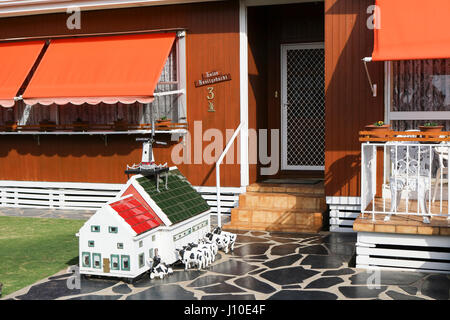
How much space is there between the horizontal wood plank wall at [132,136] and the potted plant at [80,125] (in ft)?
0.82

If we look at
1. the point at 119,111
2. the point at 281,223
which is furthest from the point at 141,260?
the point at 119,111

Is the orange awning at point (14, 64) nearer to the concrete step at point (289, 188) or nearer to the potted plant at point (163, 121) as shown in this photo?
the potted plant at point (163, 121)

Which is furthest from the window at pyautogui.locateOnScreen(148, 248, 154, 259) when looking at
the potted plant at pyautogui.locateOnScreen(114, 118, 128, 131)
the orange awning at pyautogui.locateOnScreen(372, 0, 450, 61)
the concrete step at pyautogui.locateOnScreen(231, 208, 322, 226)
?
the potted plant at pyautogui.locateOnScreen(114, 118, 128, 131)

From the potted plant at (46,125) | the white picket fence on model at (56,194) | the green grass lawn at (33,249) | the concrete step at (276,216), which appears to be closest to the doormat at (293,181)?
the concrete step at (276,216)

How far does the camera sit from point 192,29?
11414 millimetres

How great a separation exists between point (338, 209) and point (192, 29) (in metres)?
4.46

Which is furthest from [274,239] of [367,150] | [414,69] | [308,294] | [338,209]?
[414,69]

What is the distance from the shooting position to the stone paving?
21.6ft

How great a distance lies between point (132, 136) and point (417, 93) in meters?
5.55

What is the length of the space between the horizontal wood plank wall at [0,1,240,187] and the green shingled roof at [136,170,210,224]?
2.71 metres

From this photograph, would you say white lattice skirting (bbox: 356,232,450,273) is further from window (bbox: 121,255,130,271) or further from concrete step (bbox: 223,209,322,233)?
window (bbox: 121,255,130,271)

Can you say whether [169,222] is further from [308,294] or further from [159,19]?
[159,19]

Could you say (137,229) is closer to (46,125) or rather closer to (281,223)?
(281,223)

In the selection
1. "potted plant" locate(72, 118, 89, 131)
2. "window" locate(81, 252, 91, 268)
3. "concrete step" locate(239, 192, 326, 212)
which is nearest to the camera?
"window" locate(81, 252, 91, 268)
